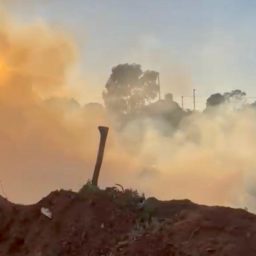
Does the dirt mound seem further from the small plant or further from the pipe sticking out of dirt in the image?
the pipe sticking out of dirt

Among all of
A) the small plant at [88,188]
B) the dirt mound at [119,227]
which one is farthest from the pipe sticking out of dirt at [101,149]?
the dirt mound at [119,227]

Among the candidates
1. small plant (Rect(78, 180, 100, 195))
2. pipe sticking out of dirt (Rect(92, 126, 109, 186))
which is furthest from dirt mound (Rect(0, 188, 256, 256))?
pipe sticking out of dirt (Rect(92, 126, 109, 186))

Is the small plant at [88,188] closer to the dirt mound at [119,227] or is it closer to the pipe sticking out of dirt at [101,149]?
the dirt mound at [119,227]

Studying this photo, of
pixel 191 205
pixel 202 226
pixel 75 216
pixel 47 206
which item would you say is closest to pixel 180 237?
pixel 202 226

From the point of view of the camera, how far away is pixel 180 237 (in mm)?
10859

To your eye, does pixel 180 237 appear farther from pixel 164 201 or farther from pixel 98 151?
pixel 98 151

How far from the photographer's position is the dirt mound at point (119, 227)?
419 inches

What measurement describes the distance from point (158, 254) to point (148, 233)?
537mm

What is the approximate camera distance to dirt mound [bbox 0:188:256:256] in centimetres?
1065

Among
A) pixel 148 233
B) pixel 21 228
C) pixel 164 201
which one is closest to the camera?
pixel 148 233

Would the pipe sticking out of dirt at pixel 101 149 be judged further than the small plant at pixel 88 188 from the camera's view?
Yes

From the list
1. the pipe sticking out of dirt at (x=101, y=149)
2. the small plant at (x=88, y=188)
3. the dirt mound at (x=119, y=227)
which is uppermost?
the pipe sticking out of dirt at (x=101, y=149)

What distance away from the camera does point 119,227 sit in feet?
38.8

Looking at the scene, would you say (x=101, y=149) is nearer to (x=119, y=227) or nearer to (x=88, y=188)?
(x=88, y=188)
